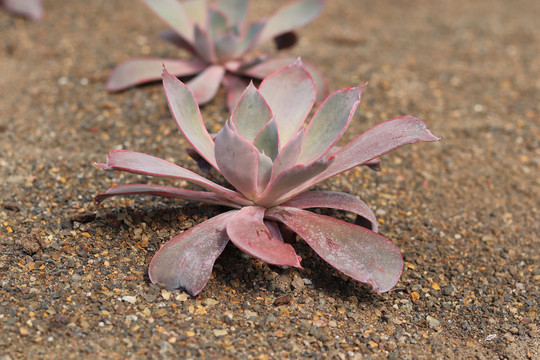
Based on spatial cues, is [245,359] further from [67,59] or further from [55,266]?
[67,59]

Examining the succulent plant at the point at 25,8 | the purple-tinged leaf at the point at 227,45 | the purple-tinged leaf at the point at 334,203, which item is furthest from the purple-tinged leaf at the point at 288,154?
the succulent plant at the point at 25,8

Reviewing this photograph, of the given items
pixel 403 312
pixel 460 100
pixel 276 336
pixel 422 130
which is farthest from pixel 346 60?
pixel 276 336

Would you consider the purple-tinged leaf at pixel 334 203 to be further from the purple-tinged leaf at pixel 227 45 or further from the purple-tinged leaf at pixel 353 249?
the purple-tinged leaf at pixel 227 45

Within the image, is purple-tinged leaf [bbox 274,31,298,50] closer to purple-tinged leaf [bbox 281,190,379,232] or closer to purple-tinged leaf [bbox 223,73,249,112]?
purple-tinged leaf [bbox 223,73,249,112]

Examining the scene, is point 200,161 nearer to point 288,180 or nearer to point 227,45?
point 288,180

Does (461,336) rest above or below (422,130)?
below

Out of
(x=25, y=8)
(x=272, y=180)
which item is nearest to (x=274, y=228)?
(x=272, y=180)
